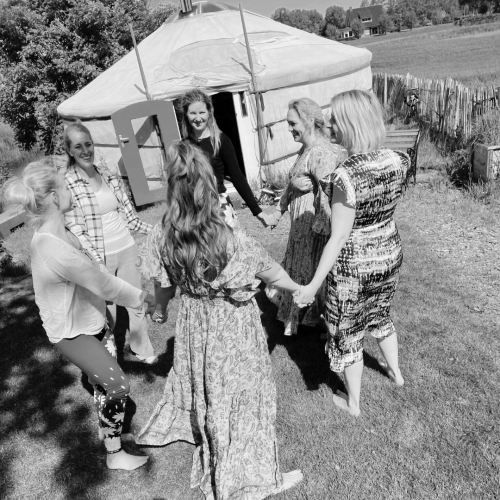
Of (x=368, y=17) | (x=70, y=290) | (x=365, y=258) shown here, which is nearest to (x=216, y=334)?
(x=70, y=290)

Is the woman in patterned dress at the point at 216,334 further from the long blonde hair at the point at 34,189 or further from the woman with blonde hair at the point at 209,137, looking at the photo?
the woman with blonde hair at the point at 209,137

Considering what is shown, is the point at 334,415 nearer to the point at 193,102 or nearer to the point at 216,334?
the point at 216,334

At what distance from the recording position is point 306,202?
12.0 feet

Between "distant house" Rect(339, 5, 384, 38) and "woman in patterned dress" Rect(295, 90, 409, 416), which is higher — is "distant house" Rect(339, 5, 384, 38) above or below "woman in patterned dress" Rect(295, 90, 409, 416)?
below

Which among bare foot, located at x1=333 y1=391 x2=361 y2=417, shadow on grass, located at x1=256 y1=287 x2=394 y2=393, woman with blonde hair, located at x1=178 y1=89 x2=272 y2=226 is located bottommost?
shadow on grass, located at x1=256 y1=287 x2=394 y2=393

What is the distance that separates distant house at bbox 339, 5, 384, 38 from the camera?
103875mm

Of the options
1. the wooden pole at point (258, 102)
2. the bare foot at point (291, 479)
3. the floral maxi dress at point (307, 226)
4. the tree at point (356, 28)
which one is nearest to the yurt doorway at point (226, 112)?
the wooden pole at point (258, 102)

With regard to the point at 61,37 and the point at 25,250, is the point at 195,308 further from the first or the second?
the point at 61,37

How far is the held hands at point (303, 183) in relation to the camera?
3.48 metres

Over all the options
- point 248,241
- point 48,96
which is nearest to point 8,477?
point 248,241

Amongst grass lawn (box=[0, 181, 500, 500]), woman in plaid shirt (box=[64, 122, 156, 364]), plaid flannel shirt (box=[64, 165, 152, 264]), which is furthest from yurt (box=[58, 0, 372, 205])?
plaid flannel shirt (box=[64, 165, 152, 264])

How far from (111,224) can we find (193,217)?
163cm

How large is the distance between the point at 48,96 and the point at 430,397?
13.4 metres

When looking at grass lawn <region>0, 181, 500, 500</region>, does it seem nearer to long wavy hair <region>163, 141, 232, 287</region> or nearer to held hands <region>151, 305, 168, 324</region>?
held hands <region>151, 305, 168, 324</region>
